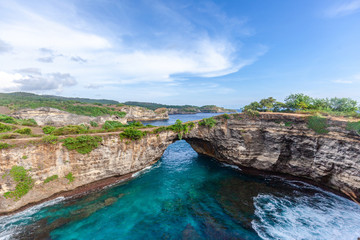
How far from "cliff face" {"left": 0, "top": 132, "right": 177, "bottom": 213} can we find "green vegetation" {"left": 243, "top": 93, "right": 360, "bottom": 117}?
23060 mm

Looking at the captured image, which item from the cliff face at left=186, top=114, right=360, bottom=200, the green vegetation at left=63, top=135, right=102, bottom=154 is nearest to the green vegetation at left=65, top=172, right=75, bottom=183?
the green vegetation at left=63, top=135, right=102, bottom=154

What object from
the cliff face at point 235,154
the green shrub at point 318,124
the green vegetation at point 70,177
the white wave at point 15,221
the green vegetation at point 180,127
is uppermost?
the green shrub at point 318,124

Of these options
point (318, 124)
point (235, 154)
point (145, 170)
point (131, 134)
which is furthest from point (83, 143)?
point (318, 124)

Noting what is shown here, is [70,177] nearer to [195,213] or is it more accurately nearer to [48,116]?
[195,213]

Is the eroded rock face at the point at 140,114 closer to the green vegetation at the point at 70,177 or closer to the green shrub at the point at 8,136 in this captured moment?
the green shrub at the point at 8,136

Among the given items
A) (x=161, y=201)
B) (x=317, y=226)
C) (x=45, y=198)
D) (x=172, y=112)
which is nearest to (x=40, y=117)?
(x=45, y=198)

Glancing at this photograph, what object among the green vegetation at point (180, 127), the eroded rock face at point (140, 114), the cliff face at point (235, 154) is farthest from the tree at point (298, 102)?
the eroded rock face at point (140, 114)

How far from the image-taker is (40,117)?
46.2 meters

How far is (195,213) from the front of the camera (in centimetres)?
1356

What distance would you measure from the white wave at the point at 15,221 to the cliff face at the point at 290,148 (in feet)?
65.3

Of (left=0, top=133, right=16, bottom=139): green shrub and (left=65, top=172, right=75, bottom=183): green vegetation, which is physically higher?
(left=0, top=133, right=16, bottom=139): green shrub

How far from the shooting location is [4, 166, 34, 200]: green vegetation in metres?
12.7

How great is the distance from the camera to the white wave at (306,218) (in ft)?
Answer: 37.2

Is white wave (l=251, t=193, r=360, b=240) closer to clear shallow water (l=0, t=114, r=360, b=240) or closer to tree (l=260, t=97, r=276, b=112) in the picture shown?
clear shallow water (l=0, t=114, r=360, b=240)
